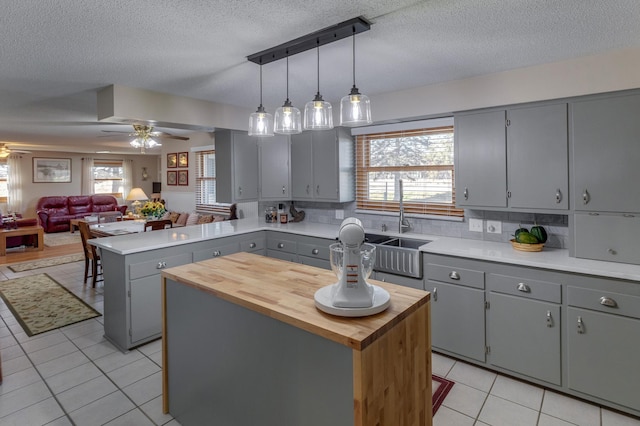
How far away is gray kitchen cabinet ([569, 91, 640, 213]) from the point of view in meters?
2.33

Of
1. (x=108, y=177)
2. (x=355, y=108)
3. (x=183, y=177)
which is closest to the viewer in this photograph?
(x=355, y=108)

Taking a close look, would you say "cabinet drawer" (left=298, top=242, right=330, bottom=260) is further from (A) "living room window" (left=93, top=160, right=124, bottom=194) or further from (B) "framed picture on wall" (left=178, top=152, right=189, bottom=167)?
(A) "living room window" (left=93, top=160, right=124, bottom=194)

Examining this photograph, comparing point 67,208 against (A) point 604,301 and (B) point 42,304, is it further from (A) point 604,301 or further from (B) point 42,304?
(A) point 604,301

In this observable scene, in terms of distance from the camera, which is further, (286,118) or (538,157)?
(538,157)

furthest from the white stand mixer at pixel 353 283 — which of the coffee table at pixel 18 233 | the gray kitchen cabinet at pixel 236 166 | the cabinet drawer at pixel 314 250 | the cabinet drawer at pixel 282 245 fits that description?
the coffee table at pixel 18 233

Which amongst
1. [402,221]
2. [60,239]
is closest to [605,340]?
[402,221]

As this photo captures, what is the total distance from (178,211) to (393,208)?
19.8ft

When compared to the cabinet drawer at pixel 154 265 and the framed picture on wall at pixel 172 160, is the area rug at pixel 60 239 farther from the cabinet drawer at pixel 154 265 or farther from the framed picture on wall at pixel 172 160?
the cabinet drawer at pixel 154 265

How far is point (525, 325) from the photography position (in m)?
2.50

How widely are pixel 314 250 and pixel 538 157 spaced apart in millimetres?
2231

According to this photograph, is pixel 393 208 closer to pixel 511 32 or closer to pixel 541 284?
pixel 541 284

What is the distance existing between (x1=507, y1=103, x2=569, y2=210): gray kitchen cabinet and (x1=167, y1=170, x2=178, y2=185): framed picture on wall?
746cm

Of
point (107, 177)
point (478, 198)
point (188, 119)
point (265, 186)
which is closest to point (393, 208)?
point (478, 198)

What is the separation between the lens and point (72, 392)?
8.23ft
